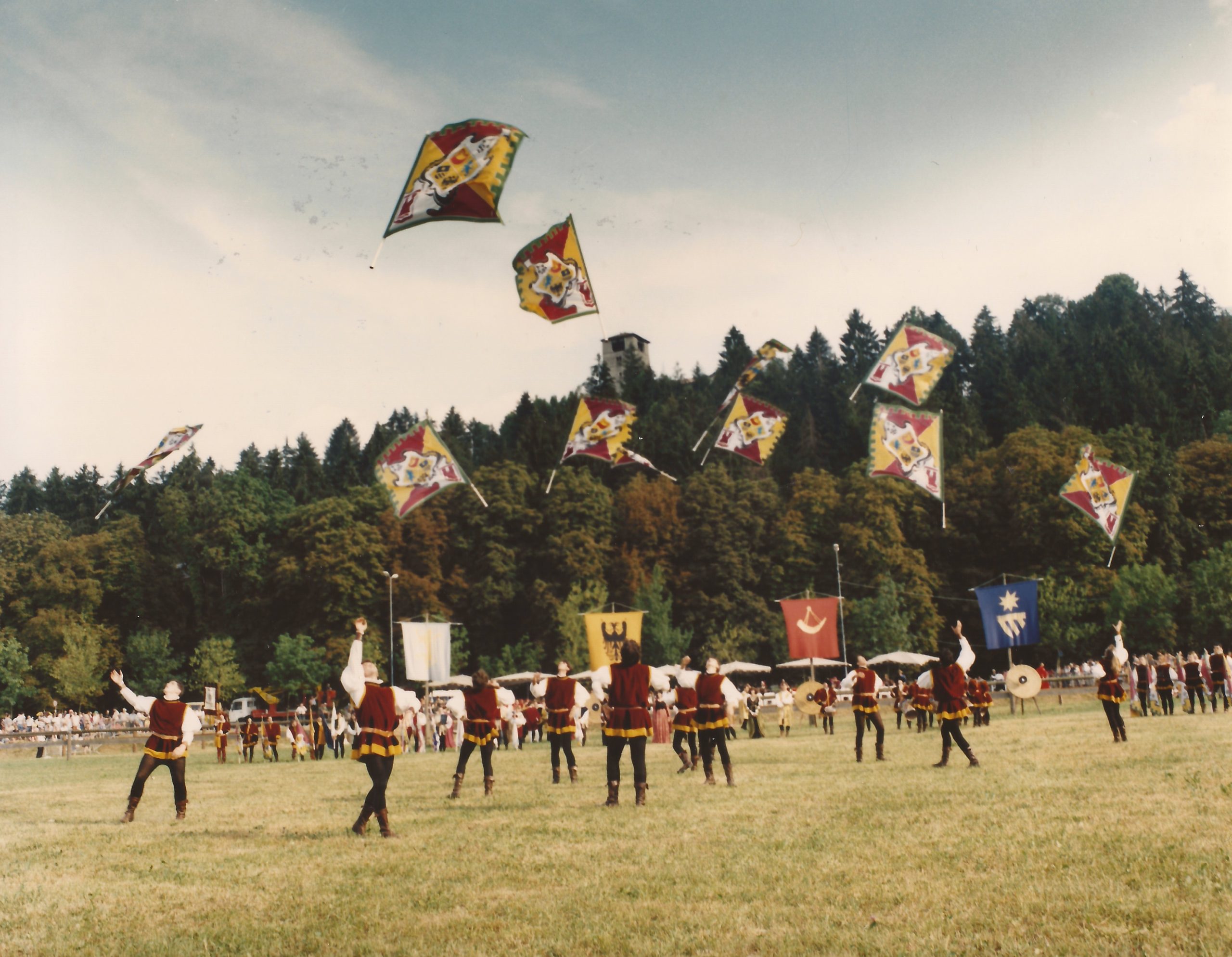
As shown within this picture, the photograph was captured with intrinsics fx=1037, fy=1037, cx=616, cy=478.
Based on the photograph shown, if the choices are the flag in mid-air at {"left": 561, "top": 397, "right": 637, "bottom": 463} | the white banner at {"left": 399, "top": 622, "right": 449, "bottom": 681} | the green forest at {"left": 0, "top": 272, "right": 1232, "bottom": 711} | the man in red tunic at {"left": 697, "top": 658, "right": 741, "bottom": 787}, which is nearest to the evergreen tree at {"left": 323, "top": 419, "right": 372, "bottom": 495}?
the green forest at {"left": 0, "top": 272, "right": 1232, "bottom": 711}

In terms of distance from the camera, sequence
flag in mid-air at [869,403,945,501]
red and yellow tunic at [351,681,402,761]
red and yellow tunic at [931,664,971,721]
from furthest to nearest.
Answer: flag in mid-air at [869,403,945,501] < red and yellow tunic at [931,664,971,721] < red and yellow tunic at [351,681,402,761]

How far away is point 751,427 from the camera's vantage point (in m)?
36.8

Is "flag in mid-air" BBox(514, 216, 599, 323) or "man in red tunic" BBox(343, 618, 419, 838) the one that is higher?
"flag in mid-air" BBox(514, 216, 599, 323)

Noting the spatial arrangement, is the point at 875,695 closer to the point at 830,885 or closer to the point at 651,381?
the point at 830,885

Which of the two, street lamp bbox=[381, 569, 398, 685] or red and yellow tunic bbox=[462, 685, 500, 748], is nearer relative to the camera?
red and yellow tunic bbox=[462, 685, 500, 748]

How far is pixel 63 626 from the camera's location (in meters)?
60.4

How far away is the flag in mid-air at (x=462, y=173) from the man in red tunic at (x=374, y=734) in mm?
8591

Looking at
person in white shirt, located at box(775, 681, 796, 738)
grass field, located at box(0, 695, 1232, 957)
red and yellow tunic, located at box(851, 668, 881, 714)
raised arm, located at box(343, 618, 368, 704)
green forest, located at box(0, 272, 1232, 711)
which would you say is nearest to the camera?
grass field, located at box(0, 695, 1232, 957)

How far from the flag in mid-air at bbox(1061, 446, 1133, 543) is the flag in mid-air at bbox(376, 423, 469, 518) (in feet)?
70.7

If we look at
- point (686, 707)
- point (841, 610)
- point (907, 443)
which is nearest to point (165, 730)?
point (686, 707)

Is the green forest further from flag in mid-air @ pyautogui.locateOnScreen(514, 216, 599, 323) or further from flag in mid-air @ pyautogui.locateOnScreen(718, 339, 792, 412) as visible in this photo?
flag in mid-air @ pyautogui.locateOnScreen(514, 216, 599, 323)

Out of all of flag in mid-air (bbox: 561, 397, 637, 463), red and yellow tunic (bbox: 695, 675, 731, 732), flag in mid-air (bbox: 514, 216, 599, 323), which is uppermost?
flag in mid-air (bbox: 514, 216, 599, 323)

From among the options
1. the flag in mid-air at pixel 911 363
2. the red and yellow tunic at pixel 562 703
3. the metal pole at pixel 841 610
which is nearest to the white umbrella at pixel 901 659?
the metal pole at pixel 841 610

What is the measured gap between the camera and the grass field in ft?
24.0
